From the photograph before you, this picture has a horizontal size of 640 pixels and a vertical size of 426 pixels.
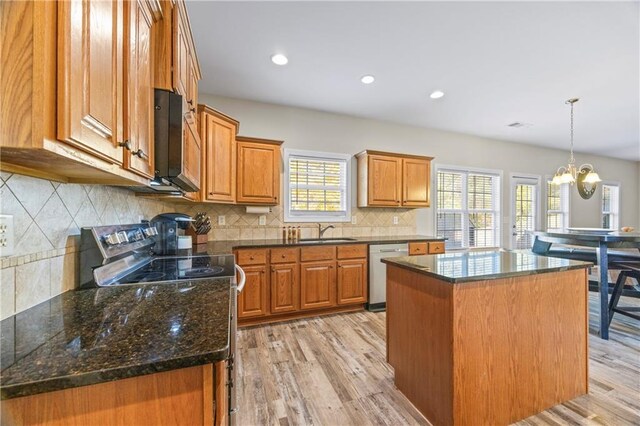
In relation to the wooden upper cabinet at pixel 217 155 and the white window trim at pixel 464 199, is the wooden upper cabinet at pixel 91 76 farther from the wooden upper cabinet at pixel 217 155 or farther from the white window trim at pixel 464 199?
the white window trim at pixel 464 199

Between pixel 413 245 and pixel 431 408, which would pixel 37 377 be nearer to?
pixel 431 408

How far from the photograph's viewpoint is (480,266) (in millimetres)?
1610

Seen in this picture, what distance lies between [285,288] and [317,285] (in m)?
0.38

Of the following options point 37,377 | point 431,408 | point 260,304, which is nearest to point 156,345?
point 37,377

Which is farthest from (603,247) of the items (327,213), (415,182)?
(327,213)

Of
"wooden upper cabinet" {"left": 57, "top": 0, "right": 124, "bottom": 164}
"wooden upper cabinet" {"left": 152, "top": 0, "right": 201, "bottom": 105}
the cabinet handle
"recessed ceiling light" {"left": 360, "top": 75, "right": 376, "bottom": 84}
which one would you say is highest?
"recessed ceiling light" {"left": 360, "top": 75, "right": 376, "bottom": 84}

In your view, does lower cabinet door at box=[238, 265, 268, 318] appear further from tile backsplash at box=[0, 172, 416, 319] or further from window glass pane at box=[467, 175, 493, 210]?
window glass pane at box=[467, 175, 493, 210]

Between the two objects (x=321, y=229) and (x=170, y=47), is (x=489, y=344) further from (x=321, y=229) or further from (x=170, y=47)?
(x=321, y=229)

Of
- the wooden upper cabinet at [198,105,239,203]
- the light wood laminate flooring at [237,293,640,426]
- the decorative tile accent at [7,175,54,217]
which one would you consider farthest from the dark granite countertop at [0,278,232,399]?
the wooden upper cabinet at [198,105,239,203]

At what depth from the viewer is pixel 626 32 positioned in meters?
2.20

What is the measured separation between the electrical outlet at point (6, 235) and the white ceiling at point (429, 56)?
1.85m

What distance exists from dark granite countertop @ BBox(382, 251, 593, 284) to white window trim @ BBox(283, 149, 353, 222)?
199 cm

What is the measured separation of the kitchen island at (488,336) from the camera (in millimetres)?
1398

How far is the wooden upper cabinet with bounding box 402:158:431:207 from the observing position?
3.90 meters
